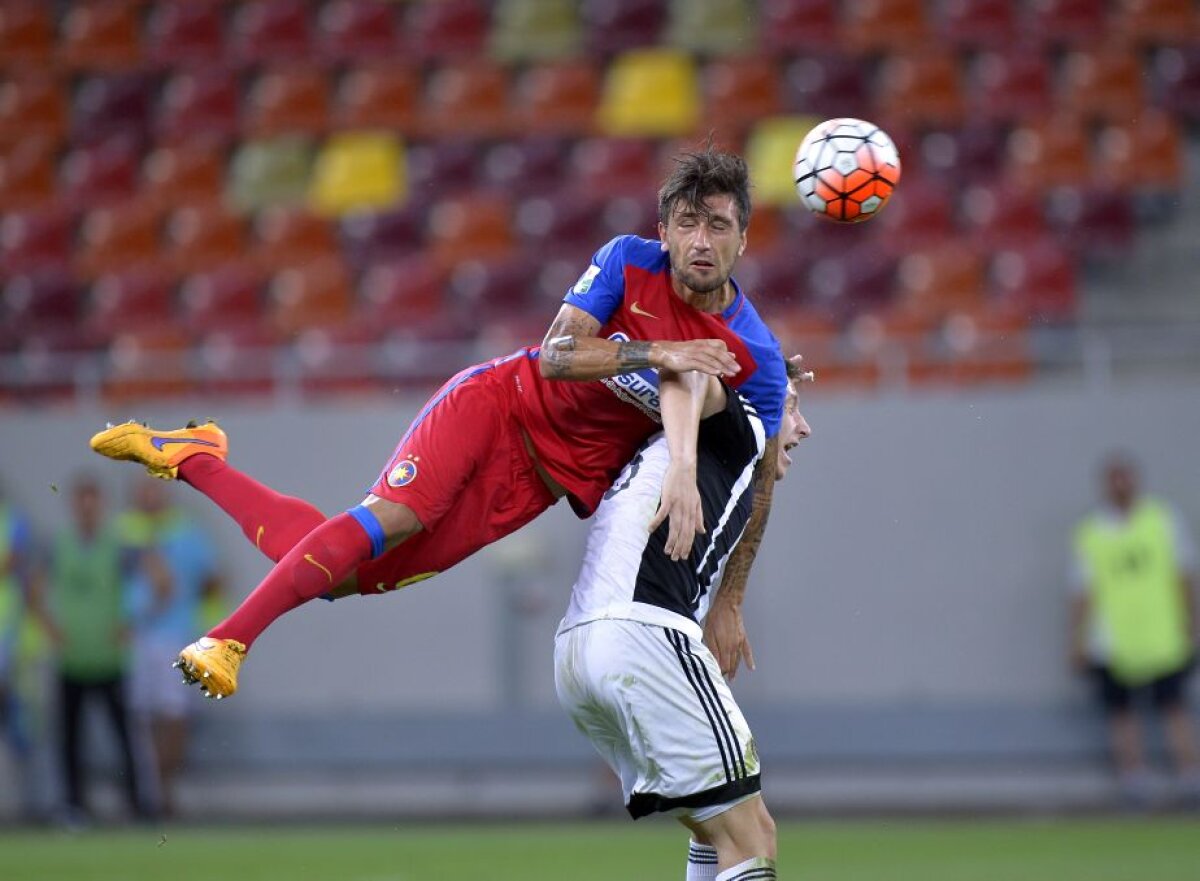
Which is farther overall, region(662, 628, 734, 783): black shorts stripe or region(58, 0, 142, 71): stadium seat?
region(58, 0, 142, 71): stadium seat

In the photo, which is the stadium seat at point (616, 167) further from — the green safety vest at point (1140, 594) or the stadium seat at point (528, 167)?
the green safety vest at point (1140, 594)

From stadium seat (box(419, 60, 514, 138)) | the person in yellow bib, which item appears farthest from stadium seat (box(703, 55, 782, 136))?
the person in yellow bib

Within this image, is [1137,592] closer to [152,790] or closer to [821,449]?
[821,449]

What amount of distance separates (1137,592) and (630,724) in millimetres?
8225

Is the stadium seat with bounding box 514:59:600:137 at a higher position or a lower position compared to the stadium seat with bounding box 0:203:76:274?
higher

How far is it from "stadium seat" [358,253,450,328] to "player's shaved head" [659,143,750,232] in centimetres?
956

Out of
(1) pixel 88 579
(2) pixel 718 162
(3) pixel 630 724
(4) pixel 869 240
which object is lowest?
(3) pixel 630 724

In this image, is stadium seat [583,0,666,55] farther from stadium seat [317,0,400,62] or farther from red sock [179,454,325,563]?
red sock [179,454,325,563]

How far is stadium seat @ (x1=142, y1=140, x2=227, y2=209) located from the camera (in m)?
17.5

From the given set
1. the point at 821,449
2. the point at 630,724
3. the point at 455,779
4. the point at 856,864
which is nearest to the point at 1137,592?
the point at 821,449

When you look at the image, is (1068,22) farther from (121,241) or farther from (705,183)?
(705,183)

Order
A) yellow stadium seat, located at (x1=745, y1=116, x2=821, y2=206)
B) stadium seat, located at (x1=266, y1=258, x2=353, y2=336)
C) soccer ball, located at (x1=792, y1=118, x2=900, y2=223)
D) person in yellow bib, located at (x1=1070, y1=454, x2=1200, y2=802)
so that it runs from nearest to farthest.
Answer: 1. soccer ball, located at (x1=792, y1=118, x2=900, y2=223)
2. person in yellow bib, located at (x1=1070, y1=454, x2=1200, y2=802)
3. stadium seat, located at (x1=266, y1=258, x2=353, y2=336)
4. yellow stadium seat, located at (x1=745, y1=116, x2=821, y2=206)

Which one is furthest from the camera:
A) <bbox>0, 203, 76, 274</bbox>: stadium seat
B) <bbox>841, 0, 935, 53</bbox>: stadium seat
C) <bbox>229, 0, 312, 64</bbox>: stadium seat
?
<bbox>229, 0, 312, 64</bbox>: stadium seat

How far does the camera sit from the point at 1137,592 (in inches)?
515
